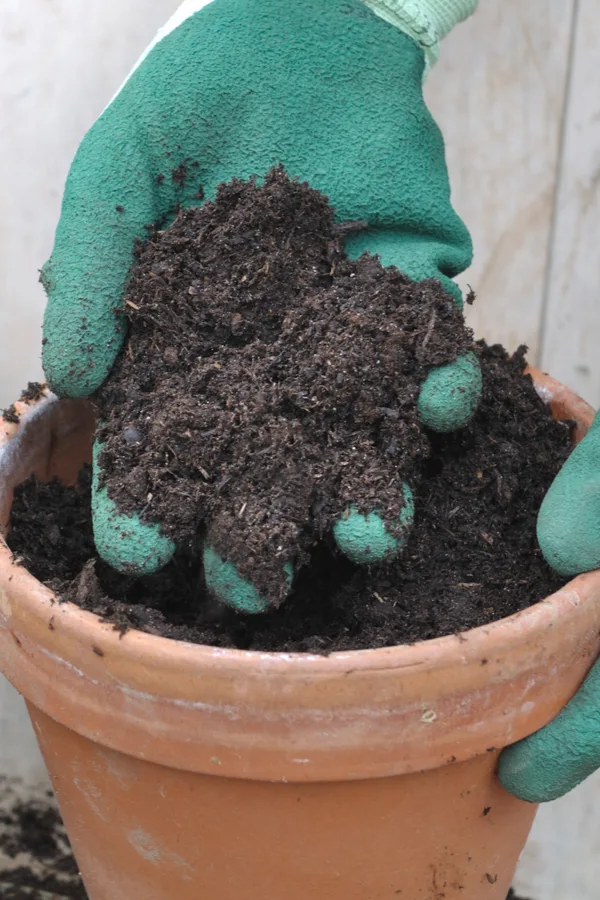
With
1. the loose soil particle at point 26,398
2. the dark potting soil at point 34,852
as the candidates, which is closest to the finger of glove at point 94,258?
the loose soil particle at point 26,398

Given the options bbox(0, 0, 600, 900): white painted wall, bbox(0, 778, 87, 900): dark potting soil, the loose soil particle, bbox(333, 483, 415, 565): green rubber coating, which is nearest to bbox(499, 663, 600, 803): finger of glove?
bbox(333, 483, 415, 565): green rubber coating

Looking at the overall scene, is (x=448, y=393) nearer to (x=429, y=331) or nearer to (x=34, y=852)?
(x=429, y=331)

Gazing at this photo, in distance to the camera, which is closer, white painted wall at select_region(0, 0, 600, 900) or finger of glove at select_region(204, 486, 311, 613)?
finger of glove at select_region(204, 486, 311, 613)

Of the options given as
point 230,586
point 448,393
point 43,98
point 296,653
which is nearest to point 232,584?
point 230,586

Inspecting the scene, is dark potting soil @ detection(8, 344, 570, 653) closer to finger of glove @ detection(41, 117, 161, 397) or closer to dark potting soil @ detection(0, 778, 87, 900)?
finger of glove @ detection(41, 117, 161, 397)

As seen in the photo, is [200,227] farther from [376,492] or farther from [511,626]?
[511,626]

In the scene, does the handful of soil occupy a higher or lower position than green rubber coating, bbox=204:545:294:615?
higher

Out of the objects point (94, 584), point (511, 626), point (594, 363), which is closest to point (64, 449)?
point (94, 584)
